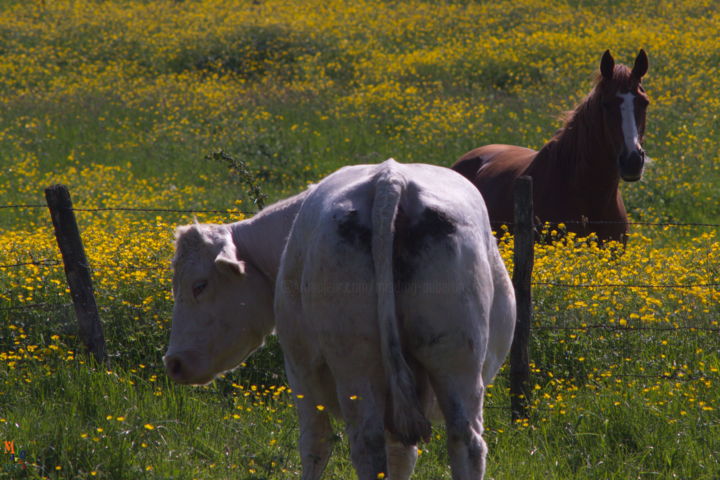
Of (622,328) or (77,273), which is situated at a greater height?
(77,273)

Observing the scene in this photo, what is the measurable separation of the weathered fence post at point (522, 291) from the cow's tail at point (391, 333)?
7.30ft

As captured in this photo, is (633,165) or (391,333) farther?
(633,165)

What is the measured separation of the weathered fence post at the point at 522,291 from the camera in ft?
17.3

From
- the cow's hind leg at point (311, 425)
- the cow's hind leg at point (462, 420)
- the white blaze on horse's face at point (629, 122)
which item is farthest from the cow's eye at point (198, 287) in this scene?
the white blaze on horse's face at point (629, 122)

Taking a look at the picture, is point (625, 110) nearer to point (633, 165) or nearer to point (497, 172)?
point (633, 165)

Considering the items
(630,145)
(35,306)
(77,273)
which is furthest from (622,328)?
(35,306)

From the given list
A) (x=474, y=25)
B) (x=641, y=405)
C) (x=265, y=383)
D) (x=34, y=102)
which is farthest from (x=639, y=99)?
(x=474, y=25)

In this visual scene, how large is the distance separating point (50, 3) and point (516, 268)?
27.9 m

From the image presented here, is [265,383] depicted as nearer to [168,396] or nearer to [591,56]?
[168,396]

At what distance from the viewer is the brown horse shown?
7.05 m

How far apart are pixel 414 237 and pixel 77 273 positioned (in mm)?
3371

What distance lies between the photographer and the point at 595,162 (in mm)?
7641

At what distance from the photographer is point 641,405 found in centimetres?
484

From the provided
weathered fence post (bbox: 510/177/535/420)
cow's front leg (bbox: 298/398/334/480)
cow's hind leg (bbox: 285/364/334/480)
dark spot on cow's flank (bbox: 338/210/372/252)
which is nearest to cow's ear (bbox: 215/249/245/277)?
cow's hind leg (bbox: 285/364/334/480)
